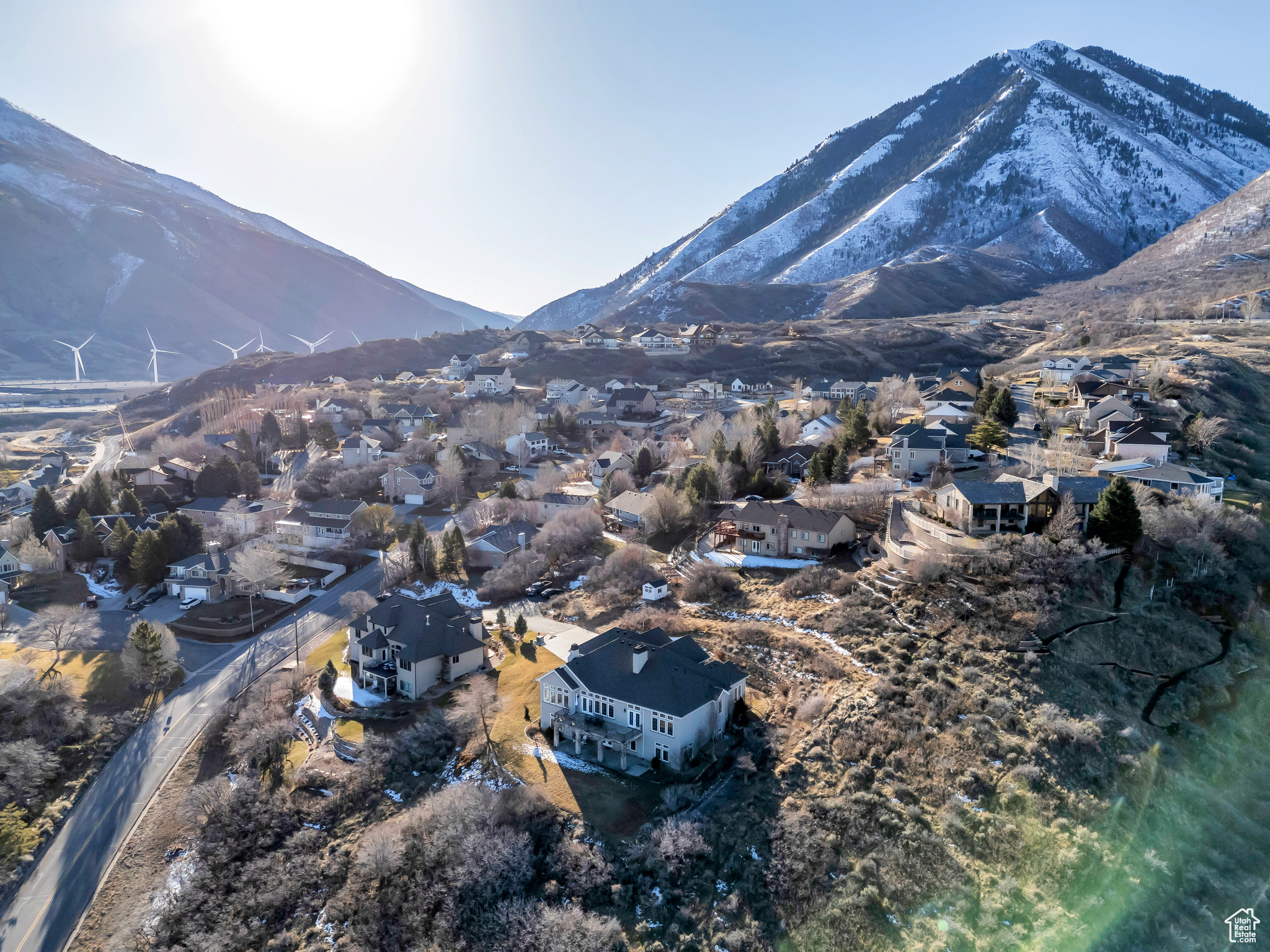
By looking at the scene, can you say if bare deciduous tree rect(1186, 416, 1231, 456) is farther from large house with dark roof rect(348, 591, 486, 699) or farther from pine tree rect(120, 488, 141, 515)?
pine tree rect(120, 488, 141, 515)

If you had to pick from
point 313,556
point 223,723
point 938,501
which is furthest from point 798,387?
point 223,723

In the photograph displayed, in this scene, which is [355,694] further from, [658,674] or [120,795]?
[658,674]

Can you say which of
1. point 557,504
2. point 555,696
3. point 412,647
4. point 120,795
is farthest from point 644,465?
point 120,795

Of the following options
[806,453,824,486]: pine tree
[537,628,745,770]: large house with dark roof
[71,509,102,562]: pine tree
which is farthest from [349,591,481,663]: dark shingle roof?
[71,509,102,562]: pine tree

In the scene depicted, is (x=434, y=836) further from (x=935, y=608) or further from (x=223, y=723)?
(x=935, y=608)

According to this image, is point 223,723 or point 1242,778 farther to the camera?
point 223,723
